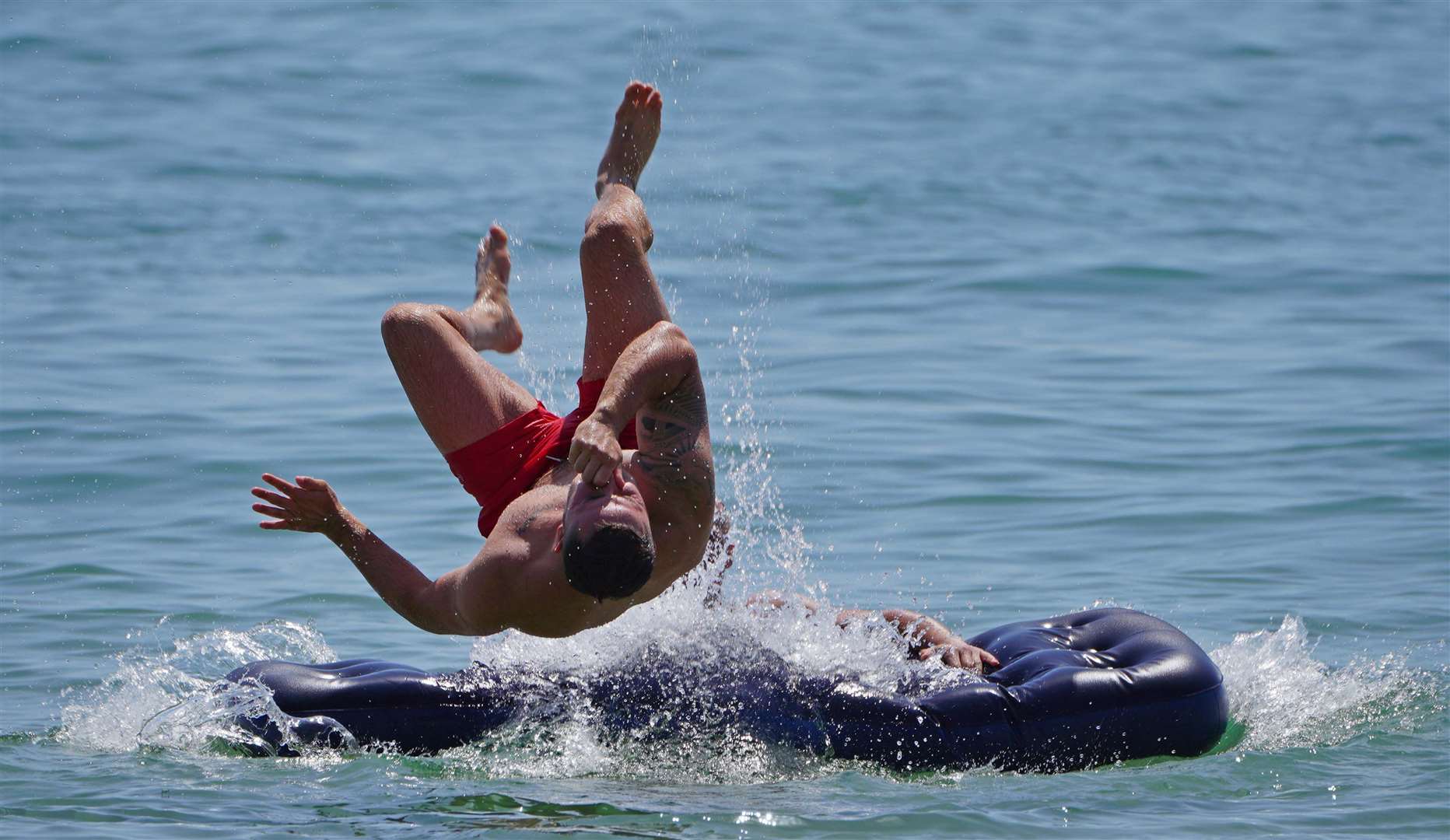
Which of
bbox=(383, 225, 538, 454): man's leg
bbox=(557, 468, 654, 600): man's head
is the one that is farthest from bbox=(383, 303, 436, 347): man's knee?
bbox=(557, 468, 654, 600): man's head

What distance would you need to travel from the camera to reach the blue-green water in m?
7.02

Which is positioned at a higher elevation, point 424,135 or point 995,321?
point 424,135

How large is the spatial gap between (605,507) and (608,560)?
18 centimetres

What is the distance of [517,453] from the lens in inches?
279

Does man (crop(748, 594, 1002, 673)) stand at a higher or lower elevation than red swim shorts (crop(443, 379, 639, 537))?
lower

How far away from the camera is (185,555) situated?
10492 millimetres

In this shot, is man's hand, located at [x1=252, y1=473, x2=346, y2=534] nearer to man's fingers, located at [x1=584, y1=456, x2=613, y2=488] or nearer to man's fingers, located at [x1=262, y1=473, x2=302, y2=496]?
man's fingers, located at [x1=262, y1=473, x2=302, y2=496]

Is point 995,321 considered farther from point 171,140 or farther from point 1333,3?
A: point 1333,3

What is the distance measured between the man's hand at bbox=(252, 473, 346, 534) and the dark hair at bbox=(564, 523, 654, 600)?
1.11m

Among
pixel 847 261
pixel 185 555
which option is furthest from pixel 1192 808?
pixel 847 261

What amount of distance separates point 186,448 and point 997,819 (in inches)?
314

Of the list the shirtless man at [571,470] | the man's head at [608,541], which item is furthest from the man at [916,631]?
the man's head at [608,541]

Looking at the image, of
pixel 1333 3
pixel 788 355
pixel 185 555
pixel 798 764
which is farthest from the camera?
pixel 1333 3

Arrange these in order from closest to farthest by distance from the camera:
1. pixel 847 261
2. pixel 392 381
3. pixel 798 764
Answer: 1. pixel 798 764
2. pixel 392 381
3. pixel 847 261
